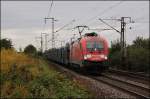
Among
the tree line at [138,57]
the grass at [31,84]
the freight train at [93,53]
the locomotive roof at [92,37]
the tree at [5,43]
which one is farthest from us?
the tree line at [138,57]

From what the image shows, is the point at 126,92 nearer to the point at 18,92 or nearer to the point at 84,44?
the point at 18,92

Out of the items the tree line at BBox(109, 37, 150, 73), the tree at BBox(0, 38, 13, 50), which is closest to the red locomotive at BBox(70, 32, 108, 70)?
the tree line at BBox(109, 37, 150, 73)

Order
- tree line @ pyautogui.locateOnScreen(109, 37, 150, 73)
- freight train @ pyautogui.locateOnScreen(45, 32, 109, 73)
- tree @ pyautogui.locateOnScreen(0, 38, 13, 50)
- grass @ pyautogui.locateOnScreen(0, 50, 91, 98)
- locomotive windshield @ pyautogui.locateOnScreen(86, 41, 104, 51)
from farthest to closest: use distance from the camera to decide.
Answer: tree line @ pyautogui.locateOnScreen(109, 37, 150, 73), tree @ pyautogui.locateOnScreen(0, 38, 13, 50), locomotive windshield @ pyautogui.locateOnScreen(86, 41, 104, 51), freight train @ pyautogui.locateOnScreen(45, 32, 109, 73), grass @ pyautogui.locateOnScreen(0, 50, 91, 98)

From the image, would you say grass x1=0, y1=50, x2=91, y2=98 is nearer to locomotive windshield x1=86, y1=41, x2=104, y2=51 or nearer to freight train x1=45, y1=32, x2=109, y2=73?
freight train x1=45, y1=32, x2=109, y2=73

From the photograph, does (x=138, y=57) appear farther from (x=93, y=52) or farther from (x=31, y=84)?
(x=31, y=84)

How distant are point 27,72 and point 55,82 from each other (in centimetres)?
426

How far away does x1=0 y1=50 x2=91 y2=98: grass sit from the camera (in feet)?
46.4

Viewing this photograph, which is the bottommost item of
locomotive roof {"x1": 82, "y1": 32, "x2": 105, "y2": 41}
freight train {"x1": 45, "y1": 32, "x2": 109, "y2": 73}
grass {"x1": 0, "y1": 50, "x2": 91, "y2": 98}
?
grass {"x1": 0, "y1": 50, "x2": 91, "y2": 98}

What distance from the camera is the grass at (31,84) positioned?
557 inches

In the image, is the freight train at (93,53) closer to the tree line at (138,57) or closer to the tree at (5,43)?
the tree line at (138,57)

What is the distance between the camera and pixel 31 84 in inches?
667

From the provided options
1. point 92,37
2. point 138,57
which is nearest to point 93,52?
point 92,37

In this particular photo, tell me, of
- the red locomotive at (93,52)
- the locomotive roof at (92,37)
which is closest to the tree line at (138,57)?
the locomotive roof at (92,37)

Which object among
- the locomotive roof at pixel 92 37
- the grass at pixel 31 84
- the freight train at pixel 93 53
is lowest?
the grass at pixel 31 84
